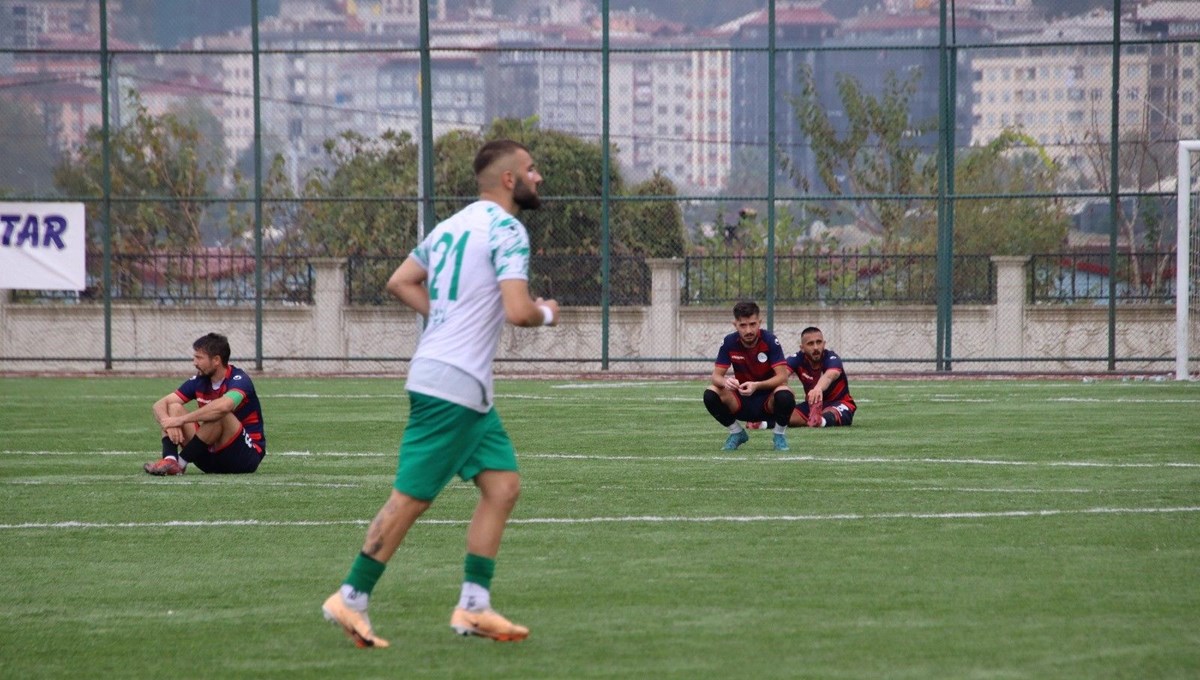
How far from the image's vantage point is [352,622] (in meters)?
5.96

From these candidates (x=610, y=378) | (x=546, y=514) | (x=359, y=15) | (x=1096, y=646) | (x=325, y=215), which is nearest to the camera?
(x=1096, y=646)

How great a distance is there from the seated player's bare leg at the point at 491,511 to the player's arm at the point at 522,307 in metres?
0.64

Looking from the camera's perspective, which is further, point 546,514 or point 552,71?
point 552,71

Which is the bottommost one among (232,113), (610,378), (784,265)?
(610,378)

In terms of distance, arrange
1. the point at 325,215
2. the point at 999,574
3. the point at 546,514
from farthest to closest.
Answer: the point at 325,215, the point at 546,514, the point at 999,574

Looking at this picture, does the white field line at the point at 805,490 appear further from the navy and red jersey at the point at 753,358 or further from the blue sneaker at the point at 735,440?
the navy and red jersey at the point at 753,358

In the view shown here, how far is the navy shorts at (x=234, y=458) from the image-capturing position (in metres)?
11.3

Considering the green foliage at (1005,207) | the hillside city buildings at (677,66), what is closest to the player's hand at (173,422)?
the hillside city buildings at (677,66)

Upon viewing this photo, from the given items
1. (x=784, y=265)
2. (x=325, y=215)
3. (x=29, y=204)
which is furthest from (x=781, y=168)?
(x=29, y=204)

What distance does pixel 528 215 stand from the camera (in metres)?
27.3

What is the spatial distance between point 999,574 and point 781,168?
1844 centimetres

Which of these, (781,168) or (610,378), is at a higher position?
(781,168)

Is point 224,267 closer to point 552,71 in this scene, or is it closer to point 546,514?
point 552,71

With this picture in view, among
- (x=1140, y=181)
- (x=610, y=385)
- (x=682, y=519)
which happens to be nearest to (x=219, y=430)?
(x=682, y=519)
